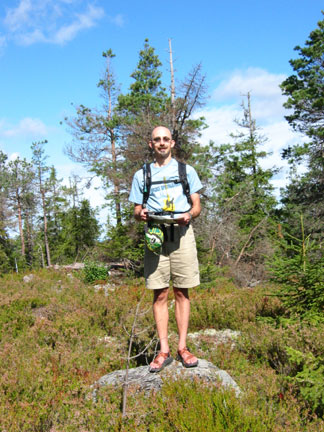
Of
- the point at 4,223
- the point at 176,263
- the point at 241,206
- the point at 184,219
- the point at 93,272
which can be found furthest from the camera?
the point at 4,223

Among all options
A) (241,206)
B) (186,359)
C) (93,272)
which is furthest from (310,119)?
(186,359)

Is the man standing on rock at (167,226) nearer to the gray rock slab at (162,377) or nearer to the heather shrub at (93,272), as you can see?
the gray rock slab at (162,377)

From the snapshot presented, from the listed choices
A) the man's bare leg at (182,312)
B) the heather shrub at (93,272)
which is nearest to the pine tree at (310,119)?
the heather shrub at (93,272)

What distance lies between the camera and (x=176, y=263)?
12.1ft

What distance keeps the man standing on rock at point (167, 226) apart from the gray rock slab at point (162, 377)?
8 cm

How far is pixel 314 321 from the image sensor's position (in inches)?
165

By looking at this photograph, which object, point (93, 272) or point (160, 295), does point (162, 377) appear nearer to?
point (160, 295)

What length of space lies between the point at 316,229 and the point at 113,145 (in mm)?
14599

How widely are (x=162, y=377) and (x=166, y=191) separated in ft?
5.37

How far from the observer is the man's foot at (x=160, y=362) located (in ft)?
11.4

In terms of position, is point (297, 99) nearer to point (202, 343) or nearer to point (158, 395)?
point (202, 343)

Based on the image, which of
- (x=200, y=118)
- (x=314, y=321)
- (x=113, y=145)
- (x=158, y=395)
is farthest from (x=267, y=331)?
(x=113, y=145)

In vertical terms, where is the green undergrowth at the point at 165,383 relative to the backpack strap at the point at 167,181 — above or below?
below

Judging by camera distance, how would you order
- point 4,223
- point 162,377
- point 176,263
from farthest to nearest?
point 4,223 → point 176,263 → point 162,377
